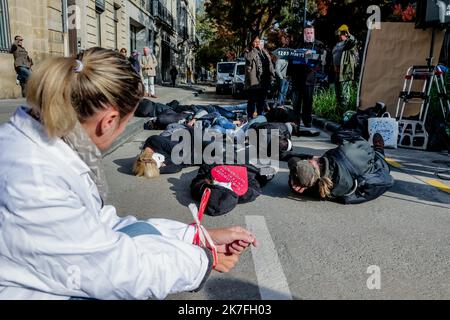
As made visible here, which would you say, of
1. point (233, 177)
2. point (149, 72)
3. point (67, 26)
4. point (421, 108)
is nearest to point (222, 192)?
point (233, 177)

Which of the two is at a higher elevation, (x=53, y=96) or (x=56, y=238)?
(x=53, y=96)

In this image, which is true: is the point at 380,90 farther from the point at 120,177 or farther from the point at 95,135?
the point at 95,135

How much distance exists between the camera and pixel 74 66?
1.27 metres

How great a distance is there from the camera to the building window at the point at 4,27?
1220 cm

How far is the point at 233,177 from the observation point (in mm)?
A: 4012

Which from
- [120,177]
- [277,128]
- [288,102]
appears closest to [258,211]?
[120,177]

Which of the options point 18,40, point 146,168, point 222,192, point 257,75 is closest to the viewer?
point 222,192

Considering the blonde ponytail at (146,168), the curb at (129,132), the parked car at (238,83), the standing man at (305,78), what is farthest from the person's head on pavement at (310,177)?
the parked car at (238,83)

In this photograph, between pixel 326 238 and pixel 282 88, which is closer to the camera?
pixel 326 238

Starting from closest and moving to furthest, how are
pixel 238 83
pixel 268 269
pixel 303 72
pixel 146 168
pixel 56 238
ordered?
pixel 56 238 → pixel 268 269 → pixel 146 168 → pixel 303 72 → pixel 238 83

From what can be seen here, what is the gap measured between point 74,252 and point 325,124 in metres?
8.95

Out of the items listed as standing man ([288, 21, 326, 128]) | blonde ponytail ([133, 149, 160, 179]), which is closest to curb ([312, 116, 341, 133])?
standing man ([288, 21, 326, 128])

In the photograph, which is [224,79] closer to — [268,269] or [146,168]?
[146,168]

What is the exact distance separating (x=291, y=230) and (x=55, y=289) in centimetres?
233
